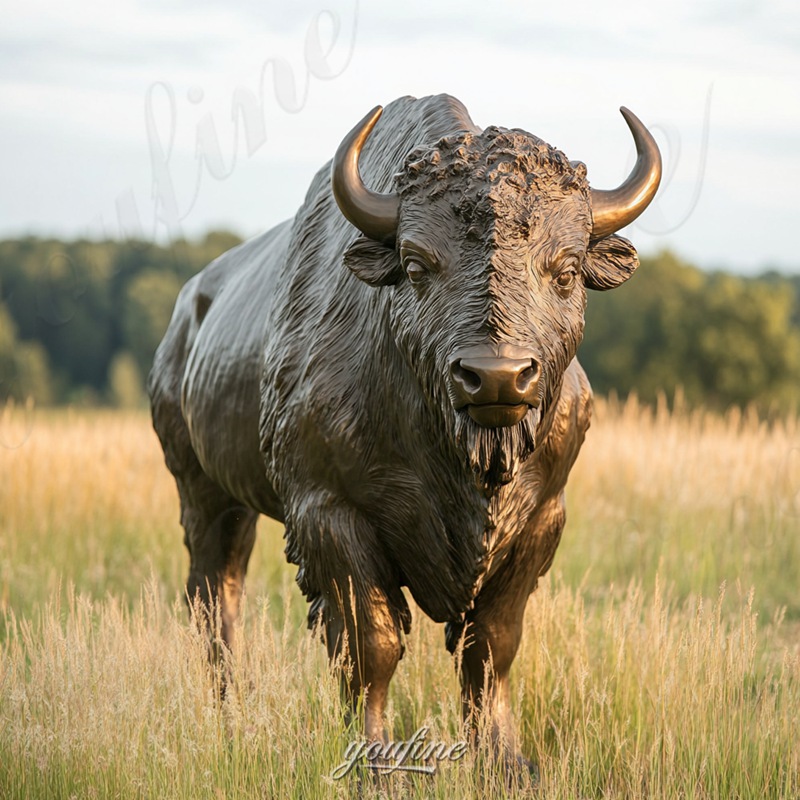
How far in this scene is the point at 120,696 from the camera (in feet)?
14.4

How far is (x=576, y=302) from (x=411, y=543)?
1.08 meters

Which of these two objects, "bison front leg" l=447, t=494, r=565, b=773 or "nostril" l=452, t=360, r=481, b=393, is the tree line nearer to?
"bison front leg" l=447, t=494, r=565, b=773

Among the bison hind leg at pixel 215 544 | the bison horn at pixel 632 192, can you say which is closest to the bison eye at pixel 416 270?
the bison horn at pixel 632 192

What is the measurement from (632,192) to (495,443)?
1.15 metres

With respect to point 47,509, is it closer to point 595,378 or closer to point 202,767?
point 202,767

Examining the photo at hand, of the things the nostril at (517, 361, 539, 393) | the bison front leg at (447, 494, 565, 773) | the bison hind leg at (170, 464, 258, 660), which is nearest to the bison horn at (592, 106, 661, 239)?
the nostril at (517, 361, 539, 393)

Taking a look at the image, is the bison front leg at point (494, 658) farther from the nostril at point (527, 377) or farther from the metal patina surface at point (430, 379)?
the nostril at point (527, 377)

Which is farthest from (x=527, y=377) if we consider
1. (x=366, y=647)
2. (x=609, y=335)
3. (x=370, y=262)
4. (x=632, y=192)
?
(x=609, y=335)

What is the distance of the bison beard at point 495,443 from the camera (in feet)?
11.6

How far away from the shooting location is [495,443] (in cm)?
356

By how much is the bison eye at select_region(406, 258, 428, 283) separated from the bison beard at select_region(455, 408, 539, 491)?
1.66ft

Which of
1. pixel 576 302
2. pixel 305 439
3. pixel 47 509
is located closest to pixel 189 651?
pixel 305 439

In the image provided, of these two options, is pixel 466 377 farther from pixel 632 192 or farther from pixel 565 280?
pixel 632 192

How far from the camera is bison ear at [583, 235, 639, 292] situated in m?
3.99
